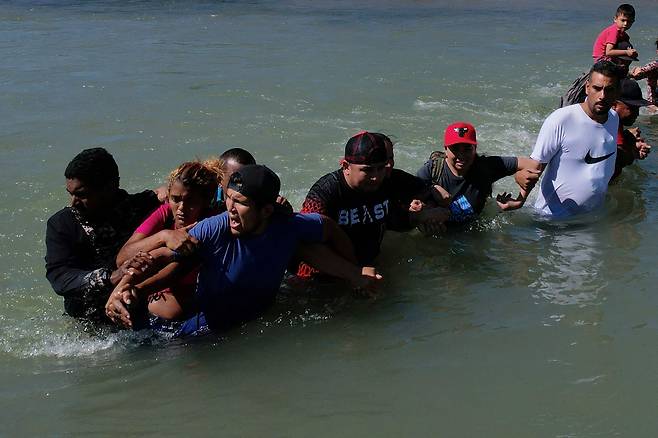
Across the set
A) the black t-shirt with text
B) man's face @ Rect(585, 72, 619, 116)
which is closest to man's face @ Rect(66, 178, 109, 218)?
the black t-shirt with text

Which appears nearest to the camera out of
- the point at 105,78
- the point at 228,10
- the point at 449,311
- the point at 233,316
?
the point at 233,316

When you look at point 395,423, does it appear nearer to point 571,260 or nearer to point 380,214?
point 380,214

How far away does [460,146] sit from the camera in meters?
6.35

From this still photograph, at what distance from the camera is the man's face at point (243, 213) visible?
4.67 metres

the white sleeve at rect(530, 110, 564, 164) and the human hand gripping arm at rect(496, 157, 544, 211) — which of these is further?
the white sleeve at rect(530, 110, 564, 164)

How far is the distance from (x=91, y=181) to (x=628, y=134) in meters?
5.26

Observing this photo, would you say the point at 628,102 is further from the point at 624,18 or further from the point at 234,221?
the point at 234,221

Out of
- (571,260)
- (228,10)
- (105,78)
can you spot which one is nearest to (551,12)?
(228,10)

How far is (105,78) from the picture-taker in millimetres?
14102

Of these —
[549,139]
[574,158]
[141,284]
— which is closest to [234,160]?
[141,284]

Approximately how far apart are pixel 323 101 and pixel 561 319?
26.7 ft

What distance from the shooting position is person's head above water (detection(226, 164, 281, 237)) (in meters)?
4.63

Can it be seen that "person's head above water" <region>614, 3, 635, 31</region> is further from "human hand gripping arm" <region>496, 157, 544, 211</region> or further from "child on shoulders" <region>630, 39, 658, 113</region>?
"human hand gripping arm" <region>496, 157, 544, 211</region>

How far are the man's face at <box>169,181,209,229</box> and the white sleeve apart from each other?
3.13 meters
